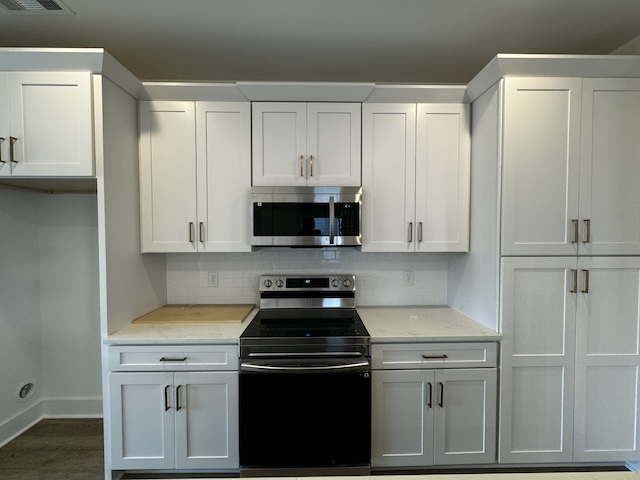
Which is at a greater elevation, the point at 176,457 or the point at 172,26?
the point at 172,26

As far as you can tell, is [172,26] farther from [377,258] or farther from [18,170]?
[377,258]

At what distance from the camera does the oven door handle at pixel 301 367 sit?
1.89 metres

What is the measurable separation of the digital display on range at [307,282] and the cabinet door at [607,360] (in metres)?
1.59

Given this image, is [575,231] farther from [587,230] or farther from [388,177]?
[388,177]

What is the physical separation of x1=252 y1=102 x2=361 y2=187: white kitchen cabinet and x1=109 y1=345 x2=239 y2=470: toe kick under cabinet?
1.16m

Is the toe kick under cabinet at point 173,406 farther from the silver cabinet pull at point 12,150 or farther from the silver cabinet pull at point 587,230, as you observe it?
the silver cabinet pull at point 587,230

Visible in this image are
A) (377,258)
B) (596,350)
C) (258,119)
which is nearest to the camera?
(596,350)

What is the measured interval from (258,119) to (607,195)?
2.14 metres

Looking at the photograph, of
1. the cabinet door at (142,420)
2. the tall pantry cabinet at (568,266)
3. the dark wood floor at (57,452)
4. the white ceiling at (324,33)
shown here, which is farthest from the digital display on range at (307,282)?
the dark wood floor at (57,452)

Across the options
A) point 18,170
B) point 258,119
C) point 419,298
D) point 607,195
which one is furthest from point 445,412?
point 18,170

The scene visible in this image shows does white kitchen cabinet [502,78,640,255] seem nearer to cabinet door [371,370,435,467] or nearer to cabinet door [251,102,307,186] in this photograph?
cabinet door [371,370,435,467]

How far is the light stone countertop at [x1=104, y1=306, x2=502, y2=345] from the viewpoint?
1.91 m

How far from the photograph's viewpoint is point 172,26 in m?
1.98

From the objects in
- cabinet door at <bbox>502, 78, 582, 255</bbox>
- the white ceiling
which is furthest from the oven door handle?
the white ceiling
